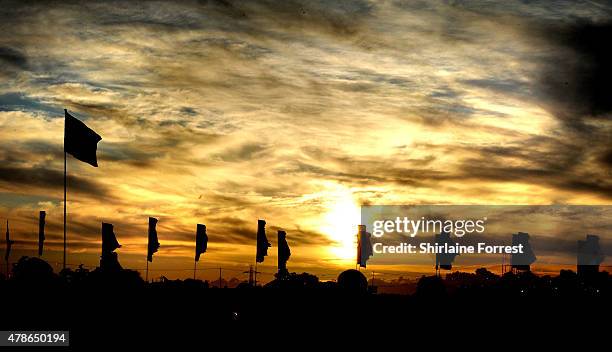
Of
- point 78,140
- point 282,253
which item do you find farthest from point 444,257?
point 78,140

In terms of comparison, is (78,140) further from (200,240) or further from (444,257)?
(444,257)

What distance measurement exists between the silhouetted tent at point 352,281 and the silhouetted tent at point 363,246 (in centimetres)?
1897

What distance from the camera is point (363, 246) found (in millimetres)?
121188

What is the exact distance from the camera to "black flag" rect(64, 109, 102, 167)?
4766cm

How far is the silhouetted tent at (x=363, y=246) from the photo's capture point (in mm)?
119119

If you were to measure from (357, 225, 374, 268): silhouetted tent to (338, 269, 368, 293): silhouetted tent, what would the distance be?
19.0m

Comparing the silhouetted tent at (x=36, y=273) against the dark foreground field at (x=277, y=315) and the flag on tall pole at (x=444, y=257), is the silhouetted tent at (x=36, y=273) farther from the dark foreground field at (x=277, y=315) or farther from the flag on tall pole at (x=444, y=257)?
the flag on tall pole at (x=444, y=257)

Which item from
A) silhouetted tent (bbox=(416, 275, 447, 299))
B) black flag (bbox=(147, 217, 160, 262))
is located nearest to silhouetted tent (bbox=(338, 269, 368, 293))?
silhouetted tent (bbox=(416, 275, 447, 299))

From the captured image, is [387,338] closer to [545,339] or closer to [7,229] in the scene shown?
[545,339]

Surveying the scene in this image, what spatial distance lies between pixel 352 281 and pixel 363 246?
23592 mm

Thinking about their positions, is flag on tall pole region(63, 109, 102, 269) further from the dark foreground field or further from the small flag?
the small flag

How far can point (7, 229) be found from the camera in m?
121

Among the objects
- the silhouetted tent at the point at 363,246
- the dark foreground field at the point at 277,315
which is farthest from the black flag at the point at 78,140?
the silhouetted tent at the point at 363,246

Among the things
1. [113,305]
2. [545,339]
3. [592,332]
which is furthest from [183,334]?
[592,332]
